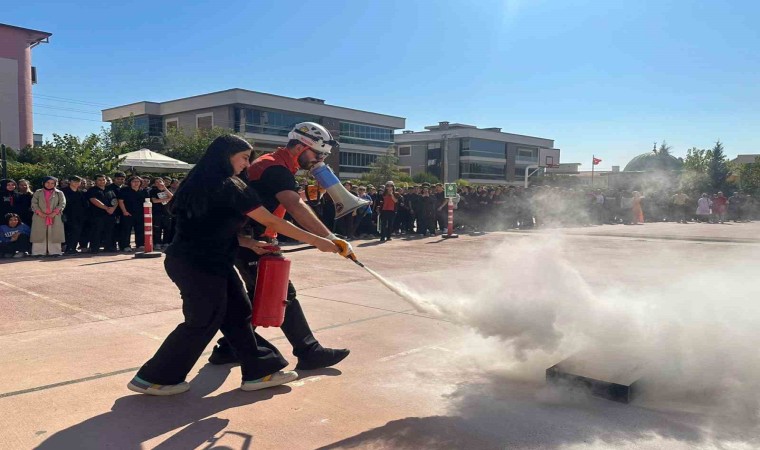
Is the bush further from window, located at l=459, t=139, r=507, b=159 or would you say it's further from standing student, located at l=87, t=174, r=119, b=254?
window, located at l=459, t=139, r=507, b=159

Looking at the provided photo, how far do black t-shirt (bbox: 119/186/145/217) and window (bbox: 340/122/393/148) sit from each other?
6026cm

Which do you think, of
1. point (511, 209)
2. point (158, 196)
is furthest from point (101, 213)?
point (511, 209)

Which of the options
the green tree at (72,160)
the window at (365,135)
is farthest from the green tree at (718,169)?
the green tree at (72,160)

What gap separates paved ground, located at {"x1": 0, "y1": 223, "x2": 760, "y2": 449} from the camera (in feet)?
11.0

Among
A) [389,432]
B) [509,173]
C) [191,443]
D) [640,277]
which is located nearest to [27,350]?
[191,443]

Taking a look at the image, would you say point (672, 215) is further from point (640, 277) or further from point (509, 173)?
point (509, 173)

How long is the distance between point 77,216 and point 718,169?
2175 inches

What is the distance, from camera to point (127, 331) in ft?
18.9

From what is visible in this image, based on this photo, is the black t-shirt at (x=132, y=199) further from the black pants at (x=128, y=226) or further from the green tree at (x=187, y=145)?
the green tree at (x=187, y=145)

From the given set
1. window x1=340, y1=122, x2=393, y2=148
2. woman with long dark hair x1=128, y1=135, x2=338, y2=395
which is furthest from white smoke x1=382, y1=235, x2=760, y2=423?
window x1=340, y1=122, x2=393, y2=148

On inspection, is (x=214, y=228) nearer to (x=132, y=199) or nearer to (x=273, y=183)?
(x=273, y=183)

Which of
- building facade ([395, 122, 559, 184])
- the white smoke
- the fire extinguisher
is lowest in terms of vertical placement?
the white smoke


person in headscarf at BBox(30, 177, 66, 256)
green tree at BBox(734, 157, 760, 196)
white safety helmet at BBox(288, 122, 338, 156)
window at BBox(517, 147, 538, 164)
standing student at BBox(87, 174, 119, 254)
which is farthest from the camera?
window at BBox(517, 147, 538, 164)

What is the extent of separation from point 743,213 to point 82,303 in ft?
121
